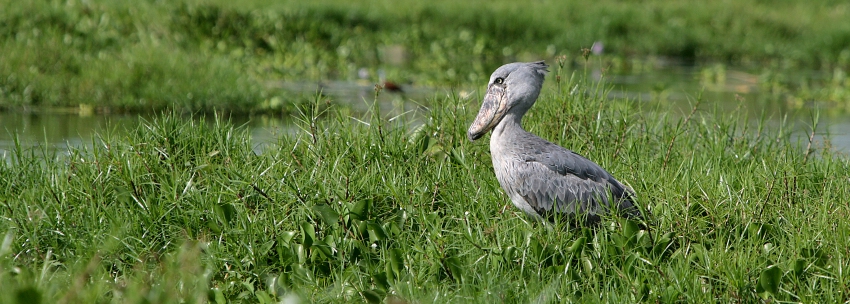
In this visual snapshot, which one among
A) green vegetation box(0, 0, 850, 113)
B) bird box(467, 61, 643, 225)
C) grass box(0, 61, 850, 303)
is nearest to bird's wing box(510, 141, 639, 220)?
bird box(467, 61, 643, 225)

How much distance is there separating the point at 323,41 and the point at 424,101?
4084 millimetres

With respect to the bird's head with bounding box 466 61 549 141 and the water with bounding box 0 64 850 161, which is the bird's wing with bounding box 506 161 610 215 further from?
the water with bounding box 0 64 850 161

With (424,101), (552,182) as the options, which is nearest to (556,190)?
(552,182)

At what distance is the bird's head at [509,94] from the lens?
4.74m

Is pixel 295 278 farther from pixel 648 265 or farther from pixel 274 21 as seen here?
pixel 274 21

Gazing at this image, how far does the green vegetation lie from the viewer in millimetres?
8867

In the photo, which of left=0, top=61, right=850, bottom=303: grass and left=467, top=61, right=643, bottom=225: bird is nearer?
left=0, top=61, right=850, bottom=303: grass

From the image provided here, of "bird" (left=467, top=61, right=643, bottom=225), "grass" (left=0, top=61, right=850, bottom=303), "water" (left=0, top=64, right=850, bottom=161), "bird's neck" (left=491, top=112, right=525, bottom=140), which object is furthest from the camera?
"water" (left=0, top=64, right=850, bottom=161)

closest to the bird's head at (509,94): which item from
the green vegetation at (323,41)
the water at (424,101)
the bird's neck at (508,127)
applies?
the bird's neck at (508,127)

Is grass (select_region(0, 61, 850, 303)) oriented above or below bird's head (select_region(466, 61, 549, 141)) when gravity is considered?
below

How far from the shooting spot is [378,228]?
423 centimetres

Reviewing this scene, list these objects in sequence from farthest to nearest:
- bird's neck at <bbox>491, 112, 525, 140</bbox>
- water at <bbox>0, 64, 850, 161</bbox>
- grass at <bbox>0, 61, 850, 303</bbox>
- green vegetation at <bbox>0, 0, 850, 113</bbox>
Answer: green vegetation at <bbox>0, 0, 850, 113</bbox> → water at <bbox>0, 64, 850, 161</bbox> → bird's neck at <bbox>491, 112, 525, 140</bbox> → grass at <bbox>0, 61, 850, 303</bbox>

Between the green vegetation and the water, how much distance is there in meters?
0.41

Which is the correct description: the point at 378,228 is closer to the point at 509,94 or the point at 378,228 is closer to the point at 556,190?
the point at 556,190
